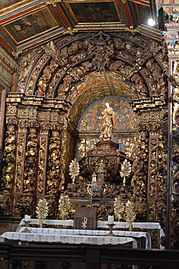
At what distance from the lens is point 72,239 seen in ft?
34.0

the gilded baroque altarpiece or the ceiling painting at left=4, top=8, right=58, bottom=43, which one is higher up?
the ceiling painting at left=4, top=8, right=58, bottom=43

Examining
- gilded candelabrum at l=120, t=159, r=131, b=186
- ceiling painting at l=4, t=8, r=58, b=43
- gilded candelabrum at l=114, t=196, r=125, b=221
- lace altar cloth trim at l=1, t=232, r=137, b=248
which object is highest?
ceiling painting at l=4, t=8, r=58, b=43

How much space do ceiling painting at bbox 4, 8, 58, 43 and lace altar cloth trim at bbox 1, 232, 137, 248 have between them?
6914mm

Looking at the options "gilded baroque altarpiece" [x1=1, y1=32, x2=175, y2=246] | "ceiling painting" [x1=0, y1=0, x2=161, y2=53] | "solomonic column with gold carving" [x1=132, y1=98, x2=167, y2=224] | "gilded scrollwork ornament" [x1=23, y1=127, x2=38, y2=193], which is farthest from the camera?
"gilded scrollwork ornament" [x1=23, y1=127, x2=38, y2=193]

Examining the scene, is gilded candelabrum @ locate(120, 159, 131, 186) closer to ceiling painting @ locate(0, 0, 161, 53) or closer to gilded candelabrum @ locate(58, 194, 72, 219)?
gilded candelabrum @ locate(58, 194, 72, 219)

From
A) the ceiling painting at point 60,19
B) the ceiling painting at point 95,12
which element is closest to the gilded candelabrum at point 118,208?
the ceiling painting at point 60,19

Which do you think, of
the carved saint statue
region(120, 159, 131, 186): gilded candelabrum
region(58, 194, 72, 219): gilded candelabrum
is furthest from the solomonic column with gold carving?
region(58, 194, 72, 219): gilded candelabrum

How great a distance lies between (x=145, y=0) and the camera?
13.5 m

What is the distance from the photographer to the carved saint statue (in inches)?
654

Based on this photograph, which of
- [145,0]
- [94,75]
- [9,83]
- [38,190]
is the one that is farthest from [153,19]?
[38,190]

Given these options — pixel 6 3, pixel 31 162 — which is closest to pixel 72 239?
pixel 31 162

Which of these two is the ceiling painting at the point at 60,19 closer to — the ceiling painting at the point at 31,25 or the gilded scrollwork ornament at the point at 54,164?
the ceiling painting at the point at 31,25

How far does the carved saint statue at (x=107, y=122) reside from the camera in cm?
1661

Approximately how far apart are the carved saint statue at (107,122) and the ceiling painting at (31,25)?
3.07 m
